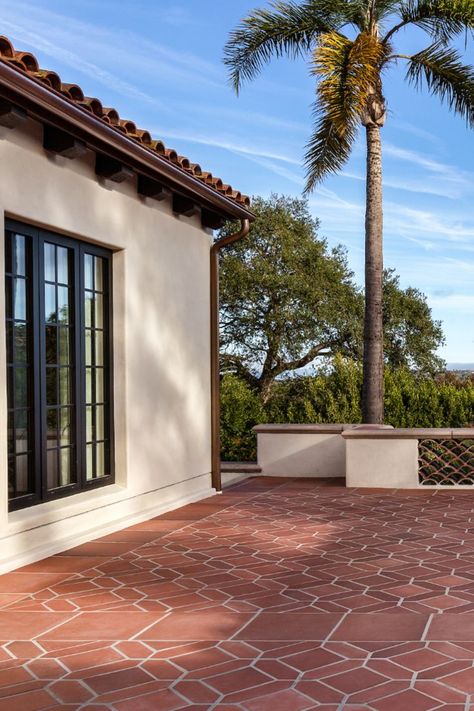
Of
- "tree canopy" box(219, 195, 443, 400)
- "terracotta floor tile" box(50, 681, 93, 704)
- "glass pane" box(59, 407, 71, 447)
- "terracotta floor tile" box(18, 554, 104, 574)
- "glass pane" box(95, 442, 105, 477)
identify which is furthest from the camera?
"tree canopy" box(219, 195, 443, 400)

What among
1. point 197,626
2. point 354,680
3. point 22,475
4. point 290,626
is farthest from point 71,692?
point 22,475

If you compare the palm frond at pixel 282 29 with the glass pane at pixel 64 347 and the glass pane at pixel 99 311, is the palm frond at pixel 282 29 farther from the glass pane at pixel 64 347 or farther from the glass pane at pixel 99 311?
the glass pane at pixel 64 347

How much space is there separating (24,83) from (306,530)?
4455 mm

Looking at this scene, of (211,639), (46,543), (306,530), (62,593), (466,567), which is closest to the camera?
(211,639)

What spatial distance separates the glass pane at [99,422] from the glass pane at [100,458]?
0.09 metres

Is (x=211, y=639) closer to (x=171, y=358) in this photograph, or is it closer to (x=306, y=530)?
(x=306, y=530)

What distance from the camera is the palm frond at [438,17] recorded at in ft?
42.2

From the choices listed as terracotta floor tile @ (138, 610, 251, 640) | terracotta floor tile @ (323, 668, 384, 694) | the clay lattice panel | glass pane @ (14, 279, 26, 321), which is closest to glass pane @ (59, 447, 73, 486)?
glass pane @ (14, 279, 26, 321)

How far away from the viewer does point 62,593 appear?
525cm

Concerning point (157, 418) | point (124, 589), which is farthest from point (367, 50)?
point (124, 589)

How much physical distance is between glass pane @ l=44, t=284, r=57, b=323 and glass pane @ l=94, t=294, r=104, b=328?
2.67ft

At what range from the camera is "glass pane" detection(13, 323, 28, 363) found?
624 centimetres

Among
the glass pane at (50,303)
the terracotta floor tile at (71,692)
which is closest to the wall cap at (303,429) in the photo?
the glass pane at (50,303)

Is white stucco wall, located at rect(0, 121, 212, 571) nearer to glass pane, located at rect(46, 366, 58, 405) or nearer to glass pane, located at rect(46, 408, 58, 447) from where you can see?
glass pane, located at rect(46, 408, 58, 447)
